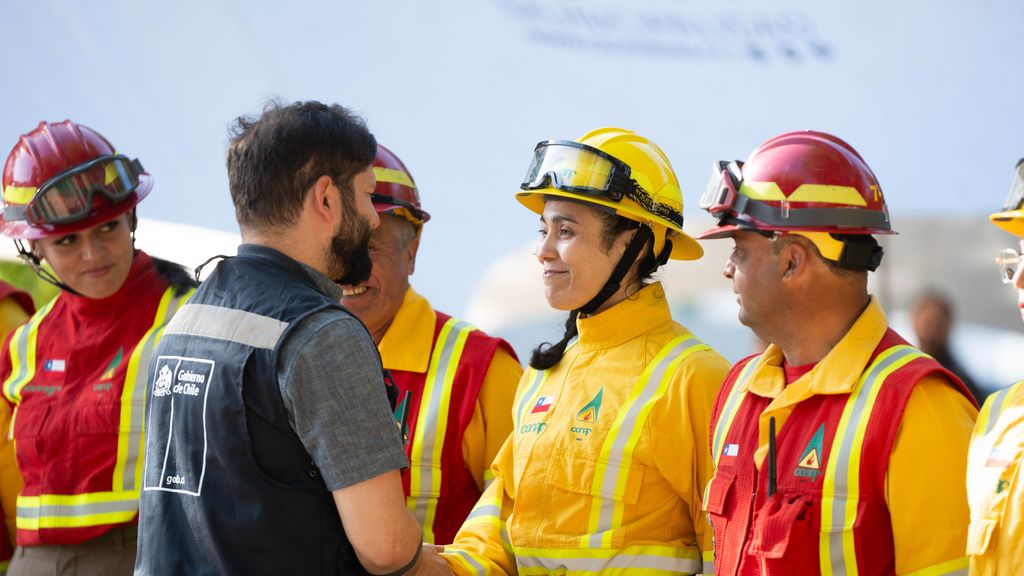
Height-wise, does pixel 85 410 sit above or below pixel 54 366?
below

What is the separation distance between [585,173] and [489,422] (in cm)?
101

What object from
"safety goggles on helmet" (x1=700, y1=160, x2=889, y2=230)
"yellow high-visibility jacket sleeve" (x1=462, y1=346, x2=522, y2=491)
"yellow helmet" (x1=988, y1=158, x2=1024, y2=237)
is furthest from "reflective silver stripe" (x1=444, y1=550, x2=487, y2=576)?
"yellow helmet" (x1=988, y1=158, x2=1024, y2=237)

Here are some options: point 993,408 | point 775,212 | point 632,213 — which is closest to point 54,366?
point 632,213

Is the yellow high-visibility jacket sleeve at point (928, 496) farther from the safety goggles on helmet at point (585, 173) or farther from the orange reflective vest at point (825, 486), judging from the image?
the safety goggles on helmet at point (585, 173)

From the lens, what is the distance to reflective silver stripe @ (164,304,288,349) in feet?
8.67

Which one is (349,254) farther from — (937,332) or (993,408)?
(937,332)

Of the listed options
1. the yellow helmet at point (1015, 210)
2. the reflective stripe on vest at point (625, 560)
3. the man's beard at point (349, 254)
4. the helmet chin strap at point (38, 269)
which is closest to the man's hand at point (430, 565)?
the reflective stripe on vest at point (625, 560)

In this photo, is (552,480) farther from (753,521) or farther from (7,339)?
(7,339)

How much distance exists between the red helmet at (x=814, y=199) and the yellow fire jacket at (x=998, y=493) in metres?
0.58

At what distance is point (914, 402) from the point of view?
2908 mm

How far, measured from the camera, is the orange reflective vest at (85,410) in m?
4.16

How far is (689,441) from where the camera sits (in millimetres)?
3426

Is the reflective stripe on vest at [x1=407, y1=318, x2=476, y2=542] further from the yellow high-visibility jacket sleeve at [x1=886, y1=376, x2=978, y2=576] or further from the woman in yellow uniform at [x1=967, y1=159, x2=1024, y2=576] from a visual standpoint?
the woman in yellow uniform at [x1=967, y1=159, x2=1024, y2=576]

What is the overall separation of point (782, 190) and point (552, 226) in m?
0.81
